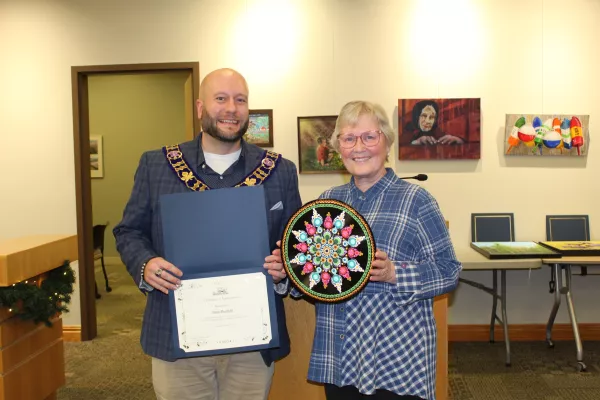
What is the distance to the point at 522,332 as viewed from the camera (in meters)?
4.14

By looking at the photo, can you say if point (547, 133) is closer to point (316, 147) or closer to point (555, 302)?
point (555, 302)

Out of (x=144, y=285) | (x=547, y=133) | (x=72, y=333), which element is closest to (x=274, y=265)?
(x=144, y=285)

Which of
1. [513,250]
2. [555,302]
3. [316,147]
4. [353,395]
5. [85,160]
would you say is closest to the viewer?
[353,395]

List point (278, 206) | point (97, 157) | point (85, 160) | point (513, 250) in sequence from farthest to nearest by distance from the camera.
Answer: point (97, 157) → point (85, 160) → point (513, 250) → point (278, 206)

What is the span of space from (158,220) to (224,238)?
0.28 meters

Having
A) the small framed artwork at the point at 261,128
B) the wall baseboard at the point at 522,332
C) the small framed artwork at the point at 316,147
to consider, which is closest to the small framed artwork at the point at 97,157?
the small framed artwork at the point at 261,128

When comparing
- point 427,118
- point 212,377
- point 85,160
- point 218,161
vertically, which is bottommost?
point 212,377

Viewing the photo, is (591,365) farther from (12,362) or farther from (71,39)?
(71,39)

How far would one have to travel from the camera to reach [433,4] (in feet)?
13.1

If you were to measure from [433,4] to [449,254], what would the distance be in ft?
10.0

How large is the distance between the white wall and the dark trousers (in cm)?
270

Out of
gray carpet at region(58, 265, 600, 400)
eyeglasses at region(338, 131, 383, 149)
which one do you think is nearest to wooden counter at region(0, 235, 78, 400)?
gray carpet at region(58, 265, 600, 400)

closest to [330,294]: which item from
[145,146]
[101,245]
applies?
[101,245]

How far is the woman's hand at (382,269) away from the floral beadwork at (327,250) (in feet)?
0.12
